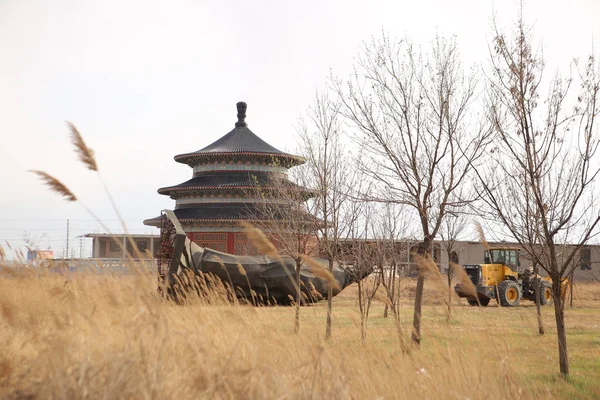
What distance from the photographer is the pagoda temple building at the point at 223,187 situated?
35062 mm

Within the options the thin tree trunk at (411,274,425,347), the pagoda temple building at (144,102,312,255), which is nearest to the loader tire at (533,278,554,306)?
the pagoda temple building at (144,102,312,255)

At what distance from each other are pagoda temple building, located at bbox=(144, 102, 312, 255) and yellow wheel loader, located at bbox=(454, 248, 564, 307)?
10.3 m

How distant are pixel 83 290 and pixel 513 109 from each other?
602 cm

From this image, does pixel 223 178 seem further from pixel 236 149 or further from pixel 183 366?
pixel 183 366

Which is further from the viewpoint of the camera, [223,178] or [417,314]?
[223,178]

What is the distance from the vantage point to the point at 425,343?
13.0 meters

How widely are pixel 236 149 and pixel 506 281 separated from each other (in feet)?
52.2

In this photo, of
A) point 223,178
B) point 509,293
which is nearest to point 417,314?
point 509,293

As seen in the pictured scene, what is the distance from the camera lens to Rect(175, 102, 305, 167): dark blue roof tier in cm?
3665

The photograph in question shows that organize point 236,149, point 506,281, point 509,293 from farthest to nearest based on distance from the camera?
point 236,149 < point 509,293 < point 506,281

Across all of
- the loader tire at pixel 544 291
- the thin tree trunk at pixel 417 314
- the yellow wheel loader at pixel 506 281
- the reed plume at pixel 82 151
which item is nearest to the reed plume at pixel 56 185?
the reed plume at pixel 82 151

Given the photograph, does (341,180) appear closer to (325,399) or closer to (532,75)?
(532,75)

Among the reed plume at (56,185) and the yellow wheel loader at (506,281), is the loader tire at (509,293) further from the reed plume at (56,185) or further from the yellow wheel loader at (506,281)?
the reed plume at (56,185)

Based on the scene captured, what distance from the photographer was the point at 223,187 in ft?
116
